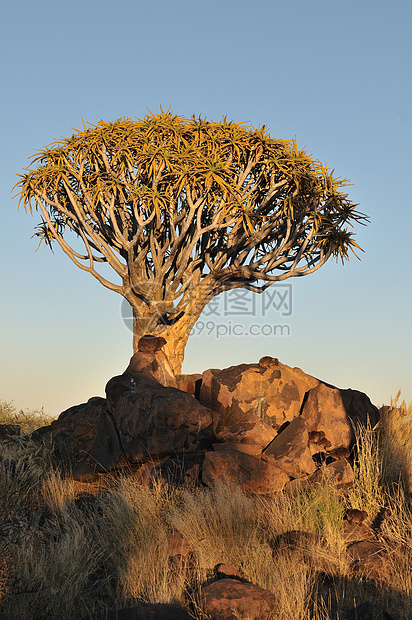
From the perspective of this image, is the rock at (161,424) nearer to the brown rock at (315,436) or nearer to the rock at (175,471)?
the rock at (175,471)

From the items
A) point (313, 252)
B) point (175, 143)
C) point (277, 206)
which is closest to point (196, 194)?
point (175, 143)

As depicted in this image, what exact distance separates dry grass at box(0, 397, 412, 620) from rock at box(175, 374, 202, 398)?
2.35 m

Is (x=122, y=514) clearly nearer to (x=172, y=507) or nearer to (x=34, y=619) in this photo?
(x=172, y=507)

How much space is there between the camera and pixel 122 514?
6.89m

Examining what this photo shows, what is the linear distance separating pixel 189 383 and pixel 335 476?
11.4ft

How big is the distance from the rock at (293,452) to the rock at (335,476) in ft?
0.56

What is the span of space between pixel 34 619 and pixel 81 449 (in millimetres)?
4675

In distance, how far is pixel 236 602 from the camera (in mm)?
4734

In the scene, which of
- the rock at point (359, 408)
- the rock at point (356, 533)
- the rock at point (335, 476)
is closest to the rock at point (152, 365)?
the rock at point (359, 408)

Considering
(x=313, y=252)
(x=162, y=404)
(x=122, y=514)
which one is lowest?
(x=122, y=514)

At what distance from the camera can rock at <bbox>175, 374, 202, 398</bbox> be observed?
10.5 meters

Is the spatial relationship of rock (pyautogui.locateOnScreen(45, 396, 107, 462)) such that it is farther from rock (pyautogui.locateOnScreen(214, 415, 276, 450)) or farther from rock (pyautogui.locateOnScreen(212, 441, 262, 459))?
rock (pyautogui.locateOnScreen(212, 441, 262, 459))

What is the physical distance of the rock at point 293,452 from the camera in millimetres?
7945

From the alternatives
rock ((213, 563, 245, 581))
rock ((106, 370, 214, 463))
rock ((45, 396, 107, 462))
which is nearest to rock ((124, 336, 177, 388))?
rock ((45, 396, 107, 462))
